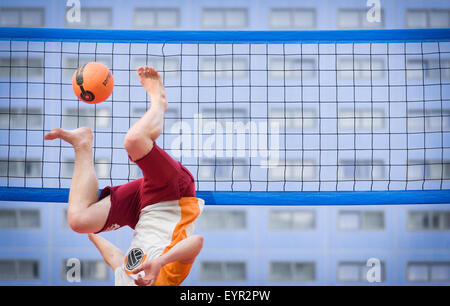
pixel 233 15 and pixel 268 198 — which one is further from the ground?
pixel 233 15

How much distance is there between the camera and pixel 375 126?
8.99 meters

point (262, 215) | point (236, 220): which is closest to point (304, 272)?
point (262, 215)

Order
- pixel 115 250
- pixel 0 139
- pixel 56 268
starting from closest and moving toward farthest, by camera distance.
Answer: pixel 115 250
pixel 0 139
pixel 56 268

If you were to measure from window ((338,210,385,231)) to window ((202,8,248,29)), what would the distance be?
495cm

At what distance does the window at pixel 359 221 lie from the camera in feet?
30.9

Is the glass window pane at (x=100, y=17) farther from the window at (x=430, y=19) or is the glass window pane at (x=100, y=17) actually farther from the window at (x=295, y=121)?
the window at (x=430, y=19)

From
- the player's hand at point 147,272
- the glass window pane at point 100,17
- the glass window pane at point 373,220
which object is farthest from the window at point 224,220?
the player's hand at point 147,272

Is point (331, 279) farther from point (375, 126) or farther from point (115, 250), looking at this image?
point (115, 250)

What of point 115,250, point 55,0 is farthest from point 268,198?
point 55,0

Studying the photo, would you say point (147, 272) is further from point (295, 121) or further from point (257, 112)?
Result: point (295, 121)

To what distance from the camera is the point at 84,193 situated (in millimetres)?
1560

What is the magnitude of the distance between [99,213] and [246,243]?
8122 millimetres

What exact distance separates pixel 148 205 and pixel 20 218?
29.8 feet

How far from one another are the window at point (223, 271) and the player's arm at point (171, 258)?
823 centimetres
